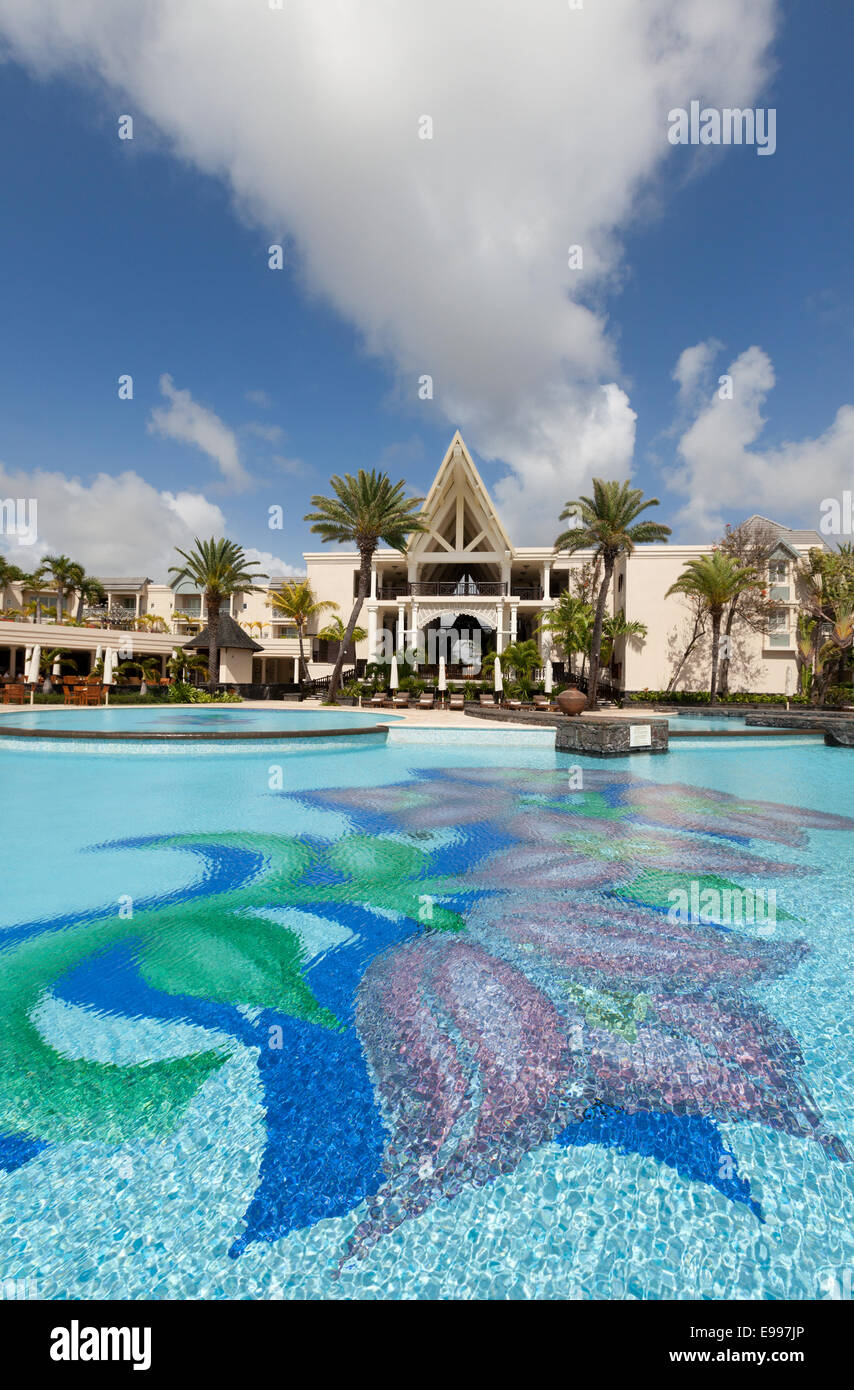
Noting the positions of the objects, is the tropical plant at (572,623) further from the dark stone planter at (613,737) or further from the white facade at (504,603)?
the dark stone planter at (613,737)

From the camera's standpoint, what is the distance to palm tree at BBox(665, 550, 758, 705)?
29.1 m

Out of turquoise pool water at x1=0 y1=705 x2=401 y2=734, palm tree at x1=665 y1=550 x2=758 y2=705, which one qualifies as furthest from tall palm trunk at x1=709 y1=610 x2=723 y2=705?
turquoise pool water at x1=0 y1=705 x2=401 y2=734

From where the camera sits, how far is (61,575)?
4988 cm

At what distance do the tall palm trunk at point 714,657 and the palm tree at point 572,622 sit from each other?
606 cm

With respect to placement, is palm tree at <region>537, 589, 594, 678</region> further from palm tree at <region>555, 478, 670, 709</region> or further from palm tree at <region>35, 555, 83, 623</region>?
palm tree at <region>35, 555, 83, 623</region>

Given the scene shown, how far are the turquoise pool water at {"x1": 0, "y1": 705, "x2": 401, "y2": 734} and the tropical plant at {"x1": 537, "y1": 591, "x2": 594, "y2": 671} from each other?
1355 cm

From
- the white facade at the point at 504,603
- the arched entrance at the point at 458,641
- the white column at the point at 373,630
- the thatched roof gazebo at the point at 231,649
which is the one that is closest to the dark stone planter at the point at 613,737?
the white facade at the point at 504,603

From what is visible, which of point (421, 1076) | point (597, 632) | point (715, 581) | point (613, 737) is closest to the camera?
point (421, 1076)

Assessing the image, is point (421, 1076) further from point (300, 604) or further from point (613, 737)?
point (300, 604)

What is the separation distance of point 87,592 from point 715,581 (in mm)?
48936

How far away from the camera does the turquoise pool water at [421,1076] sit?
1.82 m

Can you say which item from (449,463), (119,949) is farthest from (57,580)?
(119,949)

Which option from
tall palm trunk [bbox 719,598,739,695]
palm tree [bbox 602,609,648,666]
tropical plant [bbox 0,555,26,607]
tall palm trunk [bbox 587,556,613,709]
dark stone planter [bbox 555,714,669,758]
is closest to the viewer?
dark stone planter [bbox 555,714,669,758]

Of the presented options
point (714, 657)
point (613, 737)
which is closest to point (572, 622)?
point (714, 657)
